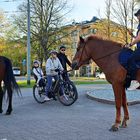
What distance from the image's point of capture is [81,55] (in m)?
8.62

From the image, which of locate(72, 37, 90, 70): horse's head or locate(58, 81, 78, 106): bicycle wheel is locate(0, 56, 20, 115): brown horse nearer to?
locate(58, 81, 78, 106): bicycle wheel

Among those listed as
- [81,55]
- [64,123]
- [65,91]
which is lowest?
[64,123]

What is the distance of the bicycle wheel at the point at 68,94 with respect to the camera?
12773 mm

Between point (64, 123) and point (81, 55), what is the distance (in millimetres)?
1773

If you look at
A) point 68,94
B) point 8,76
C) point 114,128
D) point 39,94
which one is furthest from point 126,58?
point 39,94

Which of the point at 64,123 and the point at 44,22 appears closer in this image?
the point at 64,123

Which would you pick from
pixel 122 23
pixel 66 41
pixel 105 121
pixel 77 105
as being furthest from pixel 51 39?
pixel 105 121

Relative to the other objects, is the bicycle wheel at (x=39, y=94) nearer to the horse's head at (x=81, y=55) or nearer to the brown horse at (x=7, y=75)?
the brown horse at (x=7, y=75)

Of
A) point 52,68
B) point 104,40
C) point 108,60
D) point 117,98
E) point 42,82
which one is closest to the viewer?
point 117,98

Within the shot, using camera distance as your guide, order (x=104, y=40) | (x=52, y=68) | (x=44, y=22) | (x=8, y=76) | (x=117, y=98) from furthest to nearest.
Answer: (x=44, y=22), (x=52, y=68), (x=8, y=76), (x=104, y=40), (x=117, y=98)

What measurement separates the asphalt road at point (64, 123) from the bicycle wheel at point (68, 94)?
21 cm

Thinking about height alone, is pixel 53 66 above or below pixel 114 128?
above

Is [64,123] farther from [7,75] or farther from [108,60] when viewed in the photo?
[7,75]

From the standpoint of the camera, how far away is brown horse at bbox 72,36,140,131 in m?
8.07
